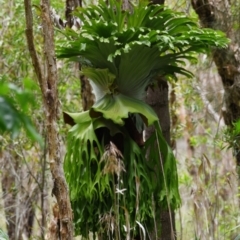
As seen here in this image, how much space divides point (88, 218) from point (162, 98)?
0.87 meters

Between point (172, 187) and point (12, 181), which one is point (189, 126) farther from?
point (172, 187)

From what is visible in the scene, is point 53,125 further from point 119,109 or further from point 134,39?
point 134,39

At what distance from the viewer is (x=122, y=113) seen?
77.5 inches

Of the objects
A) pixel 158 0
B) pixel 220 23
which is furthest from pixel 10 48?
pixel 158 0

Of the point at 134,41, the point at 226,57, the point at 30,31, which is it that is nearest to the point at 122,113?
the point at 134,41

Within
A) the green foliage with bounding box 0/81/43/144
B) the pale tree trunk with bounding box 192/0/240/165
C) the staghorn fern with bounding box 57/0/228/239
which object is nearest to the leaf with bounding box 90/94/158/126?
the staghorn fern with bounding box 57/0/228/239

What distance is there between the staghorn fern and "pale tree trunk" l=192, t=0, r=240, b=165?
55.3 inches

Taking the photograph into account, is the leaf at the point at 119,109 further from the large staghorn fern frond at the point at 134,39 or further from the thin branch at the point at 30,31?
the thin branch at the point at 30,31

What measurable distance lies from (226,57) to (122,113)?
173 centimetres

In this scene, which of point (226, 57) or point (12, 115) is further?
point (226, 57)

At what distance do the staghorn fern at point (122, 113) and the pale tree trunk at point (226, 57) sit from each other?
1.40 m

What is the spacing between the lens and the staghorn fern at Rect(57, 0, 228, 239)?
196 centimetres

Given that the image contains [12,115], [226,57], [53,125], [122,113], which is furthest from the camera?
[226,57]

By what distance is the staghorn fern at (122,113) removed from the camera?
6.41ft
